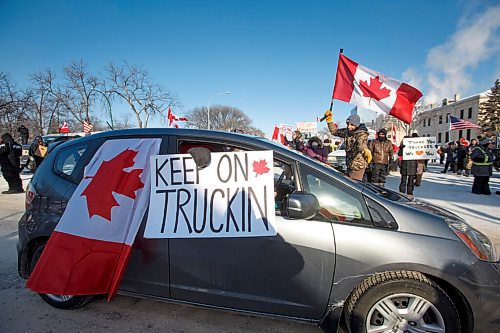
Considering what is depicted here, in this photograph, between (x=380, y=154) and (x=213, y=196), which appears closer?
(x=213, y=196)

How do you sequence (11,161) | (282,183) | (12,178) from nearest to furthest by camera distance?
(282,183) → (11,161) → (12,178)

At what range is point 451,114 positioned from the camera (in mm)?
54344

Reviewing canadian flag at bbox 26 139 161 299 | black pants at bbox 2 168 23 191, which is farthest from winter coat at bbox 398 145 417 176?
black pants at bbox 2 168 23 191

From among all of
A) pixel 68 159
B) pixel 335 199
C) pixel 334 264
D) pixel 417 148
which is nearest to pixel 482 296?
pixel 334 264

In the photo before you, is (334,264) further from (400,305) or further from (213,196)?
(213,196)

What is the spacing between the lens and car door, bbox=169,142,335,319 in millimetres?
2023

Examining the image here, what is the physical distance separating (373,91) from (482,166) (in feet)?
16.7

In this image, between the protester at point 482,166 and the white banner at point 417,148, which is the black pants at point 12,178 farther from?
the protester at point 482,166

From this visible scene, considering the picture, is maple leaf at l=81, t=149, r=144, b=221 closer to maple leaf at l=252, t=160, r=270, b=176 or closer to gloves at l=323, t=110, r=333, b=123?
maple leaf at l=252, t=160, r=270, b=176

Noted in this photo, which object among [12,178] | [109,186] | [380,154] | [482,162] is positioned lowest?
[12,178]

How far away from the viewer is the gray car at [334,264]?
6.34 feet

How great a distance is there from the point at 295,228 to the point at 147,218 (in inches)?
45.7

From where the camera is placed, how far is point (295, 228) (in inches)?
80.4

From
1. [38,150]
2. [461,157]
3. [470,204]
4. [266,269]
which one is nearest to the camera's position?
[266,269]
